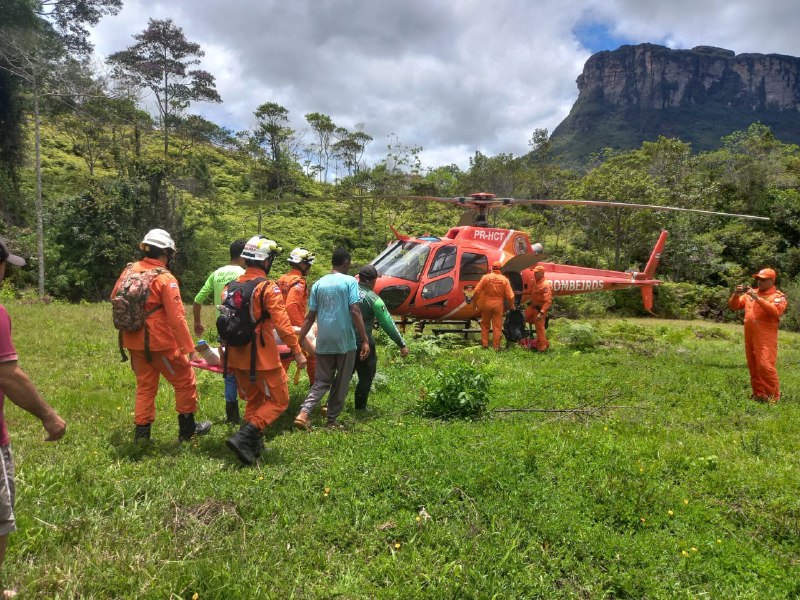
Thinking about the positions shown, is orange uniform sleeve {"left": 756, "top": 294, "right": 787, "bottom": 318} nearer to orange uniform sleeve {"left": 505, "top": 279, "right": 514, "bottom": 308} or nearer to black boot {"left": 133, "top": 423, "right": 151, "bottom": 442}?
orange uniform sleeve {"left": 505, "top": 279, "right": 514, "bottom": 308}

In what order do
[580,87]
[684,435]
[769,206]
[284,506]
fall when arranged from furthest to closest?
1. [580,87]
2. [769,206]
3. [684,435]
4. [284,506]

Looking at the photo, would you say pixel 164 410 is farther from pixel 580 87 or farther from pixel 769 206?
pixel 580 87

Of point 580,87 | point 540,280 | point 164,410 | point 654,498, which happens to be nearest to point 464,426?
point 654,498

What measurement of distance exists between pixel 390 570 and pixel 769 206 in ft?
109

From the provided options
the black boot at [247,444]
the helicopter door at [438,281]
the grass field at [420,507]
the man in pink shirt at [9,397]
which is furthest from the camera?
the helicopter door at [438,281]

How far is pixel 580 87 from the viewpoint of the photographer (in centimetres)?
12938

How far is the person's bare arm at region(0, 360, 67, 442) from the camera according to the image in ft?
7.32

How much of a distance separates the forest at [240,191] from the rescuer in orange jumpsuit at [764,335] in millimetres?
11620

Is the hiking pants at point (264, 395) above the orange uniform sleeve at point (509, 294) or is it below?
below

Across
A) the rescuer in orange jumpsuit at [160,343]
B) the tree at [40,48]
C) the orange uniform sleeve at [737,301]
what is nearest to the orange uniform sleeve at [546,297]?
the orange uniform sleeve at [737,301]

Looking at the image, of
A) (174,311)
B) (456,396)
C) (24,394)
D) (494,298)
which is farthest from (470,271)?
(24,394)

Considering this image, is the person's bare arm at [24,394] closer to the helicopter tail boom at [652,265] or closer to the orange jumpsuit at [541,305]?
the orange jumpsuit at [541,305]

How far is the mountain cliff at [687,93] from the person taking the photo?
112m

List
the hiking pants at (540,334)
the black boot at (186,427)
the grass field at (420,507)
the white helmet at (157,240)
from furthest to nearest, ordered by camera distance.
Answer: the hiking pants at (540,334)
the black boot at (186,427)
the white helmet at (157,240)
the grass field at (420,507)
